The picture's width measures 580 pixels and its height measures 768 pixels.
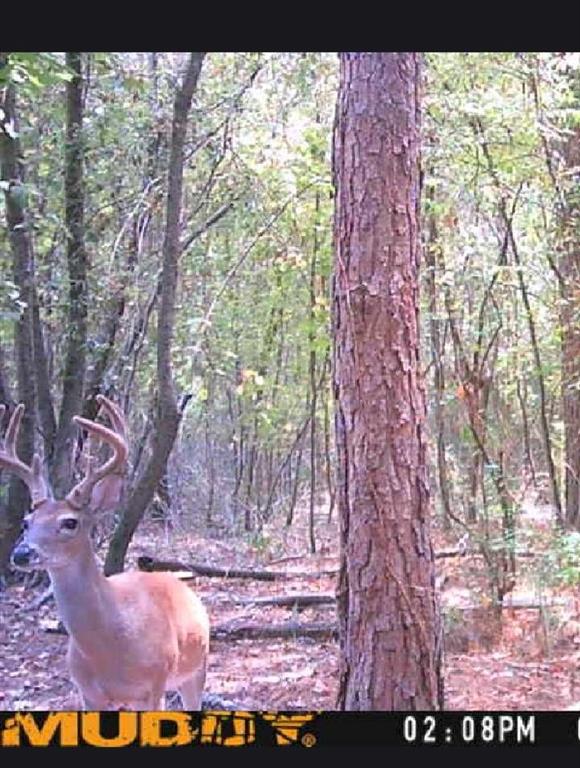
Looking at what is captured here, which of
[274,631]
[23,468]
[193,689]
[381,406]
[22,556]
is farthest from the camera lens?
[274,631]

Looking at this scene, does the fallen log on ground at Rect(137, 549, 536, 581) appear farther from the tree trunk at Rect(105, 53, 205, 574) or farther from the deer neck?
the deer neck

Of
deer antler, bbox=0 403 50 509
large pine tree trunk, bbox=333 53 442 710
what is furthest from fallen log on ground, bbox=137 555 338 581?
large pine tree trunk, bbox=333 53 442 710

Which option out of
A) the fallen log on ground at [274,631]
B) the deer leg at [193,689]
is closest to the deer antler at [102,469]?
the deer leg at [193,689]

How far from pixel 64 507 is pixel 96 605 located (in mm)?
279

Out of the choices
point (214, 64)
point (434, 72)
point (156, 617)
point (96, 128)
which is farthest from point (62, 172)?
point (156, 617)

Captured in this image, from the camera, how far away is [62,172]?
19.6ft

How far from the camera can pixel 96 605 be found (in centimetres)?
316

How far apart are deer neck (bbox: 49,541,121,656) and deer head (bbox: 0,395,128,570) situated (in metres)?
0.03

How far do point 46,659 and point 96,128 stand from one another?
2623mm

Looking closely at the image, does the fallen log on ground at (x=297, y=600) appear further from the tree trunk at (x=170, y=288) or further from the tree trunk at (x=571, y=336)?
the tree trunk at (x=571, y=336)

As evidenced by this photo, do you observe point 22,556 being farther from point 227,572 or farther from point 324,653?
point 227,572

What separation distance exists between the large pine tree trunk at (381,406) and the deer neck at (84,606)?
72 centimetres

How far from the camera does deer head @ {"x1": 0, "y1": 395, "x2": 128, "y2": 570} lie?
A: 3076 mm

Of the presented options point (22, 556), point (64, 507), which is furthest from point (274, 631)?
point (22, 556)
